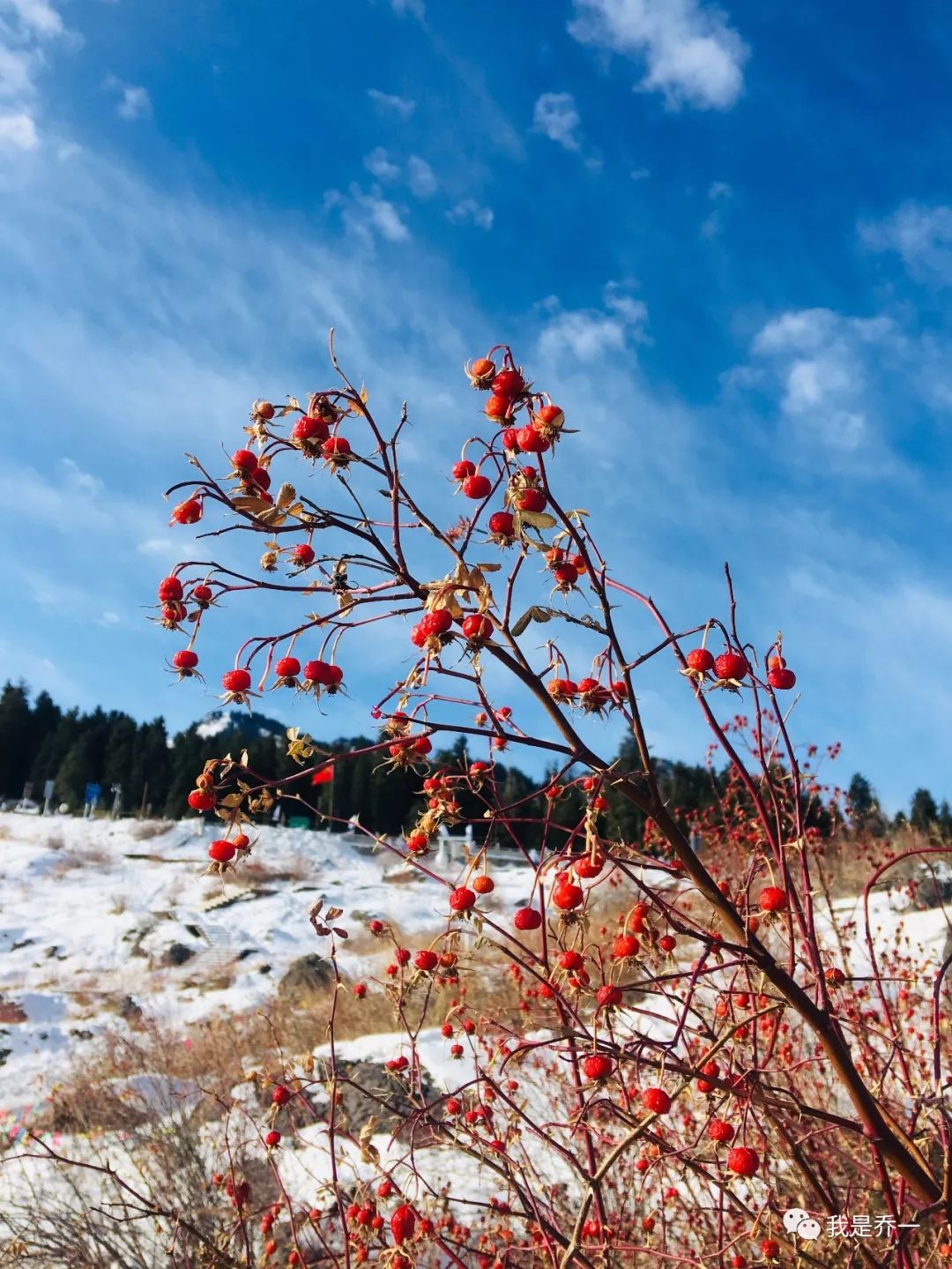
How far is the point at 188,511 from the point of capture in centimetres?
134

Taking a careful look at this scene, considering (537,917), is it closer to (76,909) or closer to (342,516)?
(342,516)

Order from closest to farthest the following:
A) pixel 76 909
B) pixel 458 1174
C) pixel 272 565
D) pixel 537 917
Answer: pixel 272 565 → pixel 537 917 → pixel 458 1174 → pixel 76 909

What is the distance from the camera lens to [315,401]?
1.17 metres

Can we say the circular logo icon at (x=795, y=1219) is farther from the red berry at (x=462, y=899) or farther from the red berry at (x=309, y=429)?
the red berry at (x=309, y=429)

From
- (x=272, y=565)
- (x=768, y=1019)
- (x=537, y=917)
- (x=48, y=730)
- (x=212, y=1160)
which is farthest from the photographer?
(x=48, y=730)

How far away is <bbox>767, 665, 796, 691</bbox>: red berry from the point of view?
1.33m

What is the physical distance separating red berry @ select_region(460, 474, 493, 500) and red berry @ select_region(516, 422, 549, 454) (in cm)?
13

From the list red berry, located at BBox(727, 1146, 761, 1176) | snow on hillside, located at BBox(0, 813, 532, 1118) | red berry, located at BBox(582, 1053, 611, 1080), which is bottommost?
snow on hillside, located at BBox(0, 813, 532, 1118)

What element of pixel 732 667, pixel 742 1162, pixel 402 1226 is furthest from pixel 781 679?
pixel 402 1226

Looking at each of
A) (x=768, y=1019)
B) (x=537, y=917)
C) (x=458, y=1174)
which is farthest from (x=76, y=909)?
(x=537, y=917)

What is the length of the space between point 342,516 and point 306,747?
1.07ft

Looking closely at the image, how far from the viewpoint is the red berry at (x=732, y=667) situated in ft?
3.73

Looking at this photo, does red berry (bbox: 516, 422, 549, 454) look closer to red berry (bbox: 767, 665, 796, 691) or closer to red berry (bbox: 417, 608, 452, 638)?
red berry (bbox: 417, 608, 452, 638)

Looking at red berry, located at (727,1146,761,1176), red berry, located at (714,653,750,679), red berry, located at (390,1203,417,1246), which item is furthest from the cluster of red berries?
red berry, located at (390,1203,417,1246)
